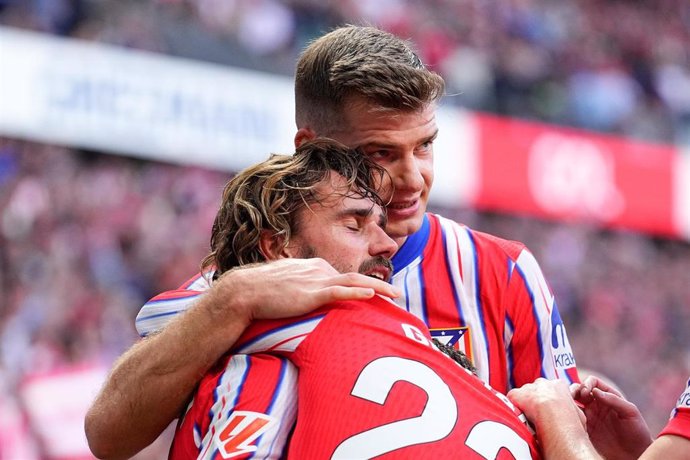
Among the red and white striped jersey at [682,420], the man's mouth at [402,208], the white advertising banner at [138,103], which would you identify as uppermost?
the man's mouth at [402,208]

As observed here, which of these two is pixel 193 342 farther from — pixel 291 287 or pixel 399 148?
pixel 399 148

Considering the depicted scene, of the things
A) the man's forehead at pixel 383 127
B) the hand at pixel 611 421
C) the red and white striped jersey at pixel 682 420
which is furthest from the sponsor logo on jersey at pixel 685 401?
the man's forehead at pixel 383 127

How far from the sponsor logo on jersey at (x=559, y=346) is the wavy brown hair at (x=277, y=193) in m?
0.69

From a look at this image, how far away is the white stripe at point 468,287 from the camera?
10.4 ft

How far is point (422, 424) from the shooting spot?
7.94 feet

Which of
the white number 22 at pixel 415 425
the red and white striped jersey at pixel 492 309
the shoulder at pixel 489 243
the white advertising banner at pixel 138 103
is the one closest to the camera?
the white number 22 at pixel 415 425

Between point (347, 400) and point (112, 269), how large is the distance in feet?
25.6

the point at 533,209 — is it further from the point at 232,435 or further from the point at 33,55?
the point at 232,435

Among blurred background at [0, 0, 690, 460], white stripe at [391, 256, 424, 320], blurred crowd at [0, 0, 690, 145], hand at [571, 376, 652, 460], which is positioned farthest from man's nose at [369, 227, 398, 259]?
blurred crowd at [0, 0, 690, 145]

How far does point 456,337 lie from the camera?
10.5 feet

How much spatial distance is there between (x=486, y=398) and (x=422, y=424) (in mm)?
Result: 223

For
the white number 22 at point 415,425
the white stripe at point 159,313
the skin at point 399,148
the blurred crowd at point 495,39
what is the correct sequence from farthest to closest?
1. the blurred crowd at point 495,39
2. the skin at point 399,148
3. the white stripe at point 159,313
4. the white number 22 at point 415,425

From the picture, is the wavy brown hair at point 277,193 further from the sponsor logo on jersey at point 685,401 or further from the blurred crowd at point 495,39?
the blurred crowd at point 495,39

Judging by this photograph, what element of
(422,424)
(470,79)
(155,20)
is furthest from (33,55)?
(422,424)
